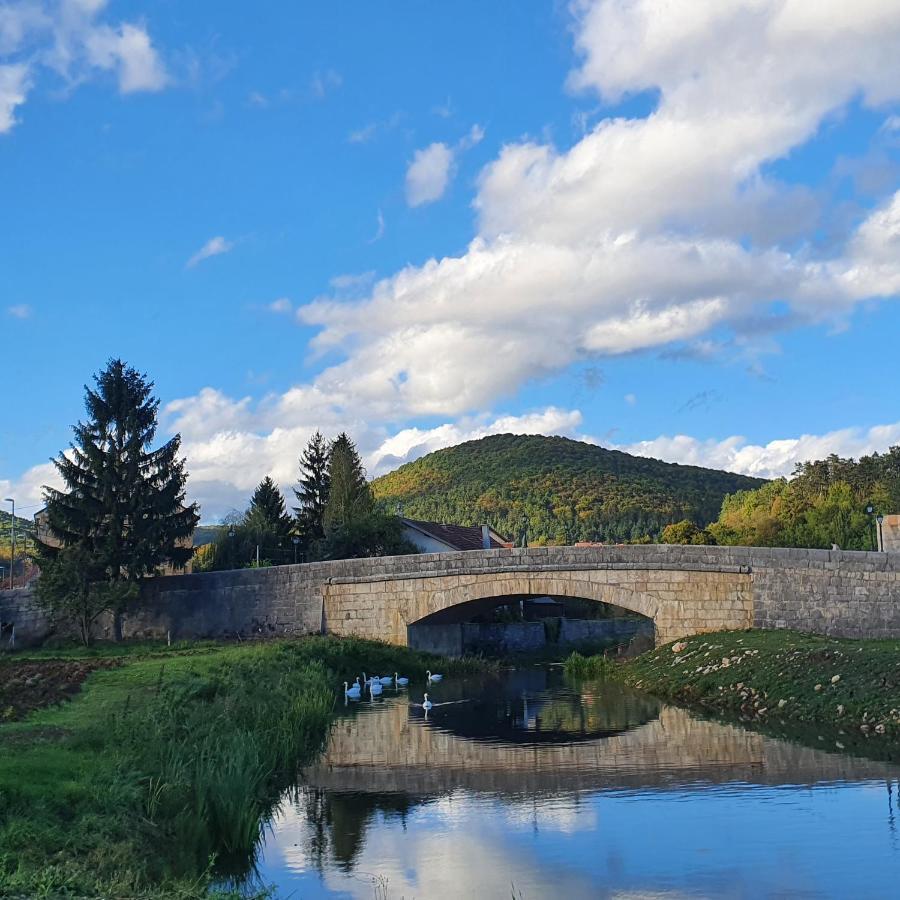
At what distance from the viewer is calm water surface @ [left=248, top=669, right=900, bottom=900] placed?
890 centimetres

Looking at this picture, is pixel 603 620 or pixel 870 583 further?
pixel 603 620

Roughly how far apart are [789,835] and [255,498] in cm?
4527

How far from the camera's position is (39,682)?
1795 cm

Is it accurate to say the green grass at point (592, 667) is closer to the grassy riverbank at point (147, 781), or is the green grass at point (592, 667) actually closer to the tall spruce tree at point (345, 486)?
the grassy riverbank at point (147, 781)

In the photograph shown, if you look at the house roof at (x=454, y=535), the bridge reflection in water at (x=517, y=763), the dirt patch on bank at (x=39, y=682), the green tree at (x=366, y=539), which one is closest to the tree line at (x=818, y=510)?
the house roof at (x=454, y=535)

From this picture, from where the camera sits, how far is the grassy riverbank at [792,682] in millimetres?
15500

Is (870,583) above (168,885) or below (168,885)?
above

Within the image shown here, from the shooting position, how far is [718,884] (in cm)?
863

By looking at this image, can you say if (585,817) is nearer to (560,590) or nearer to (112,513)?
(560,590)

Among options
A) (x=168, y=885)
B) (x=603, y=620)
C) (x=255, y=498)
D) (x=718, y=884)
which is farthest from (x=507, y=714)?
(x=255, y=498)

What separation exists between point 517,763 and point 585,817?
3.59m

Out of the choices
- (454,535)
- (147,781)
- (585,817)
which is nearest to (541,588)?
(585,817)

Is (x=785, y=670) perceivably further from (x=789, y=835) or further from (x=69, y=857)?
(x=69, y=857)

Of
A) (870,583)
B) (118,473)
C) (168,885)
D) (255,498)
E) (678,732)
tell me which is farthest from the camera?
(255,498)
